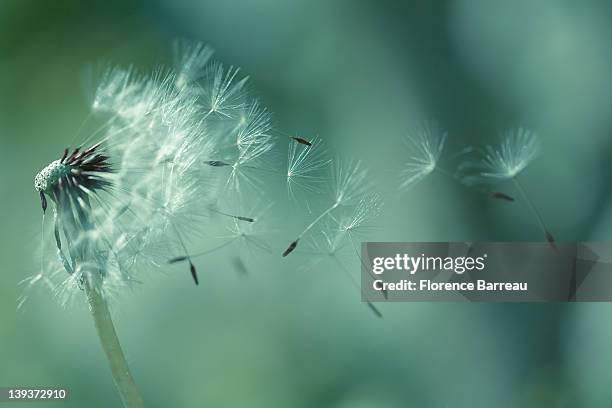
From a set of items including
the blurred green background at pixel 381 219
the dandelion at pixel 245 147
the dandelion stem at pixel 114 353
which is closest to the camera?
the dandelion stem at pixel 114 353

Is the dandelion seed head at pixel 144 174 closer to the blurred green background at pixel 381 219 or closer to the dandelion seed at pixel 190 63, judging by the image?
the dandelion seed at pixel 190 63

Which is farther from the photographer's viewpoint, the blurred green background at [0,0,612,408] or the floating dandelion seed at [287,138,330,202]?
the blurred green background at [0,0,612,408]

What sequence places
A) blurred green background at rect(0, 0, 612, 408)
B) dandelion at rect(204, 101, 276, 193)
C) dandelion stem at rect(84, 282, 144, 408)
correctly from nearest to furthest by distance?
dandelion stem at rect(84, 282, 144, 408)
dandelion at rect(204, 101, 276, 193)
blurred green background at rect(0, 0, 612, 408)

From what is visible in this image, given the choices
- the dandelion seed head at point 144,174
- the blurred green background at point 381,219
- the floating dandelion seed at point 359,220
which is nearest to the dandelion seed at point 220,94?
the dandelion seed head at point 144,174

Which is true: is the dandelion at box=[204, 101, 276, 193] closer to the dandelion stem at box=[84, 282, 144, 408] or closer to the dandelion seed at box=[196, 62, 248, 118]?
the dandelion seed at box=[196, 62, 248, 118]

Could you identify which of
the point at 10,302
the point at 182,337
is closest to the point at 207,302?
the point at 182,337

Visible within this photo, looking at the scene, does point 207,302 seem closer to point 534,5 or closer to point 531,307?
Result: point 531,307

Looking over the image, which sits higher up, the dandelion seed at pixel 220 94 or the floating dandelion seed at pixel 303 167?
the dandelion seed at pixel 220 94

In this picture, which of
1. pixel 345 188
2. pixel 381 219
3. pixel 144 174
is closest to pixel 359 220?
pixel 345 188

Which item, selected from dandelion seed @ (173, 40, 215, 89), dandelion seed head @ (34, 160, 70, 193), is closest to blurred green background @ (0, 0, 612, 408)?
dandelion seed @ (173, 40, 215, 89)
